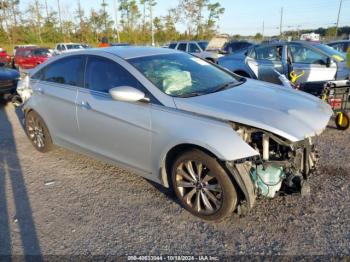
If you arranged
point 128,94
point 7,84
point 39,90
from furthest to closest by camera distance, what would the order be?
point 7,84 < point 39,90 < point 128,94

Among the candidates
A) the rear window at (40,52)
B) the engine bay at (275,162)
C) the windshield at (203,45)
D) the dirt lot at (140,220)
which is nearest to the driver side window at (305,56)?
the dirt lot at (140,220)

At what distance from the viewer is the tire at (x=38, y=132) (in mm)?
4992

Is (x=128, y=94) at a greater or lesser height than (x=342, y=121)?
greater

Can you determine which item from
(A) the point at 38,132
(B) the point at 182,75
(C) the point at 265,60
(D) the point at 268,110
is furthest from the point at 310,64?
(A) the point at 38,132

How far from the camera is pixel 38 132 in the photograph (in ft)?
17.0

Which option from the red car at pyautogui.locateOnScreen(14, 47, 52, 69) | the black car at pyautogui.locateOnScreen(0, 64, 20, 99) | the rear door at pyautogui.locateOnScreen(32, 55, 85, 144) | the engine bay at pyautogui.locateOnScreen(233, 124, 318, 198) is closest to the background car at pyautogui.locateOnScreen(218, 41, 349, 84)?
the engine bay at pyautogui.locateOnScreen(233, 124, 318, 198)

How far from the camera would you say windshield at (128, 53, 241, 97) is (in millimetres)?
3518

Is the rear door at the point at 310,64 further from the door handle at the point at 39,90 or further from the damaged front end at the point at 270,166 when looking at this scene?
the door handle at the point at 39,90

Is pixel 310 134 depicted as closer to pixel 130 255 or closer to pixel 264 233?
pixel 264 233

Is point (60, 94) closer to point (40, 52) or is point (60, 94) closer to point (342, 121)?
point (342, 121)

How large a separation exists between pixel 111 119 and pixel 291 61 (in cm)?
605

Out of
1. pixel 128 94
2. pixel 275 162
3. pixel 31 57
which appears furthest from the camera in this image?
pixel 31 57

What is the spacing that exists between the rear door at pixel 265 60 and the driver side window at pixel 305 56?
0.29 metres

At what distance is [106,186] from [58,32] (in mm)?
48667
